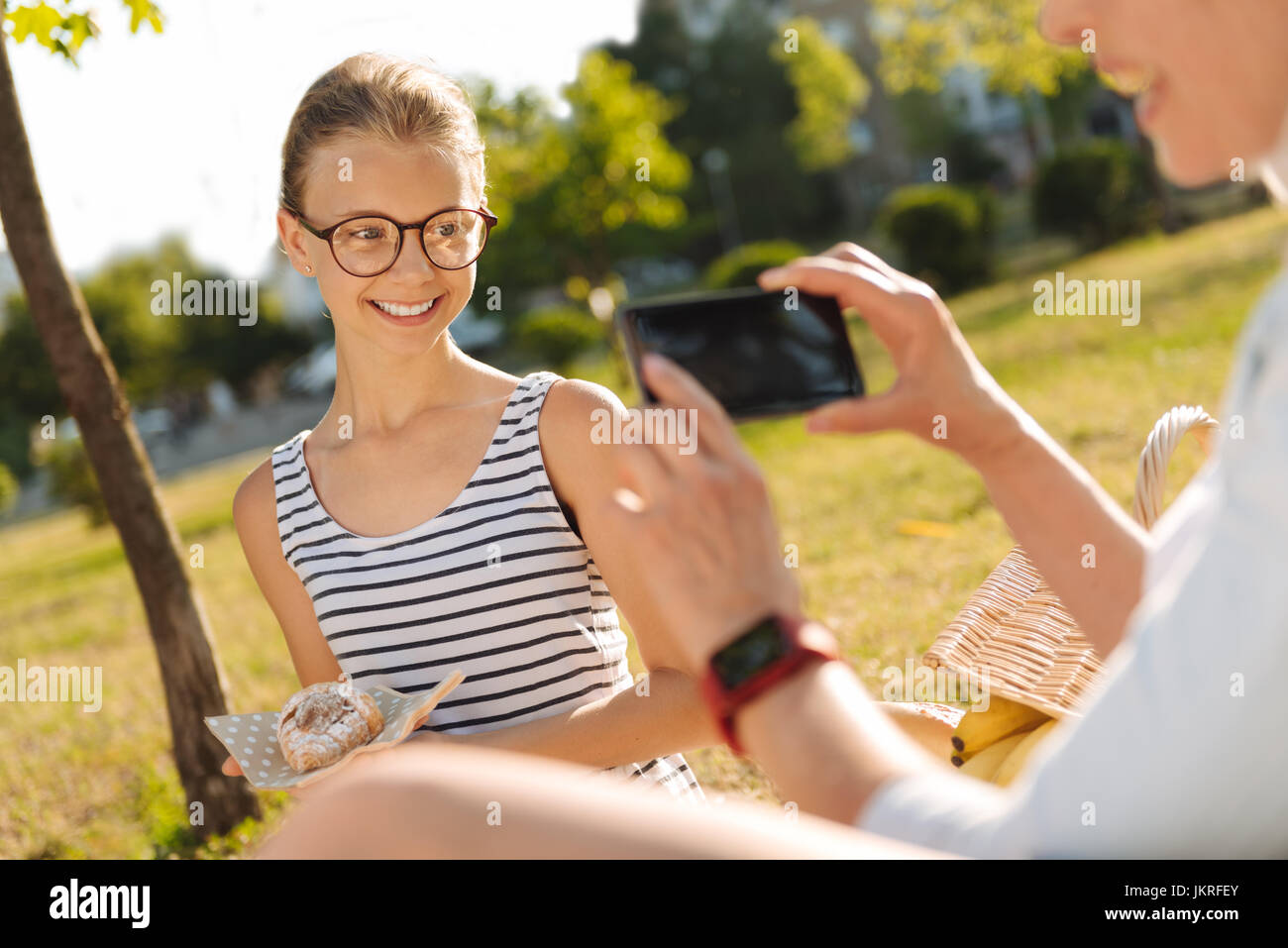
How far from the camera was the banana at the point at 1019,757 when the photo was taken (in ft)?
7.27

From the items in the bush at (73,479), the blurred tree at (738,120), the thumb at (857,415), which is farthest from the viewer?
the blurred tree at (738,120)

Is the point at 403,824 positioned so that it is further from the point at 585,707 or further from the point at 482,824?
the point at 585,707

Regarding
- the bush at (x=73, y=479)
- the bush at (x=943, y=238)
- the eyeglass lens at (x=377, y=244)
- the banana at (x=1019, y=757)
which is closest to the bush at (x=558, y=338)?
the bush at (x=943, y=238)

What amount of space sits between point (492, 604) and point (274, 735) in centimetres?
48

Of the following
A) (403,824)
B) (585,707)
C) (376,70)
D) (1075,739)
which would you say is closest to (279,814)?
(585,707)

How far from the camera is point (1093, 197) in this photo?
20.4 m

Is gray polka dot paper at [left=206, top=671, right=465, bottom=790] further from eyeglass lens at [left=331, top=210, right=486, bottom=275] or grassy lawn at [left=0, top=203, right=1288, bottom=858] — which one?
grassy lawn at [left=0, top=203, right=1288, bottom=858]

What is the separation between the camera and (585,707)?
7.47ft

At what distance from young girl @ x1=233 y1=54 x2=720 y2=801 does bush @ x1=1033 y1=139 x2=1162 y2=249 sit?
65.6ft

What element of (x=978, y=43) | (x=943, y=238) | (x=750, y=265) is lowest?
(x=750, y=265)

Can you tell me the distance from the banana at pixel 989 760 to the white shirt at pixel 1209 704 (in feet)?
4.22

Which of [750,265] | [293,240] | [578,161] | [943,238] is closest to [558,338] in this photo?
[578,161]

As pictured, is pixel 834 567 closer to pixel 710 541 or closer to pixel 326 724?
pixel 326 724

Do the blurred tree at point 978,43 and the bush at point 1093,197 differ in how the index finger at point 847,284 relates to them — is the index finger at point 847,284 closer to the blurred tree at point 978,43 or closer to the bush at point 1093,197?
the blurred tree at point 978,43
